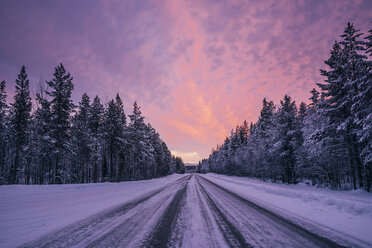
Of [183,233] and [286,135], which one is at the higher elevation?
[286,135]

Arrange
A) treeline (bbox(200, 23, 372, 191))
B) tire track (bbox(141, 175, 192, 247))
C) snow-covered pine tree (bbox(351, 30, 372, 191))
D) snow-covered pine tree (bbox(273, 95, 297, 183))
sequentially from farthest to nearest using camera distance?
1. snow-covered pine tree (bbox(273, 95, 297, 183))
2. treeline (bbox(200, 23, 372, 191))
3. snow-covered pine tree (bbox(351, 30, 372, 191))
4. tire track (bbox(141, 175, 192, 247))

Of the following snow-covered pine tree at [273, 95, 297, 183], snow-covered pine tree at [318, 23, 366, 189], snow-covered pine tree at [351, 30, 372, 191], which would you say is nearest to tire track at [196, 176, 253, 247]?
snow-covered pine tree at [351, 30, 372, 191]

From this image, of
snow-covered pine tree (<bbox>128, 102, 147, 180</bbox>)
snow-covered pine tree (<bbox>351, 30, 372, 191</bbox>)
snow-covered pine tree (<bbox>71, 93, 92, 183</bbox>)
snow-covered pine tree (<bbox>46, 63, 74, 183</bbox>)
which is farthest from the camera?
snow-covered pine tree (<bbox>128, 102, 147, 180</bbox>)

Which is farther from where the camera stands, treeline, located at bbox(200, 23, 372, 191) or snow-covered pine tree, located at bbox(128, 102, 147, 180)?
snow-covered pine tree, located at bbox(128, 102, 147, 180)

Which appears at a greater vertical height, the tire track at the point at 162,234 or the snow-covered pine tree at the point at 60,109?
the snow-covered pine tree at the point at 60,109

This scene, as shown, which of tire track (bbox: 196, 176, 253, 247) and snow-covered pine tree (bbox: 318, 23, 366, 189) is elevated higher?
snow-covered pine tree (bbox: 318, 23, 366, 189)

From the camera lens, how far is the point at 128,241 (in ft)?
10.7

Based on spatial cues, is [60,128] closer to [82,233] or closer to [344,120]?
[82,233]

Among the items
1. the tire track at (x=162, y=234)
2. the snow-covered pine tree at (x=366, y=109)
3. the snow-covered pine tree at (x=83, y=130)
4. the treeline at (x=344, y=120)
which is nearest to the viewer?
the tire track at (x=162, y=234)

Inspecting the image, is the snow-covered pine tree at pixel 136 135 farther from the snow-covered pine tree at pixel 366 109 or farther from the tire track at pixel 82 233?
the snow-covered pine tree at pixel 366 109

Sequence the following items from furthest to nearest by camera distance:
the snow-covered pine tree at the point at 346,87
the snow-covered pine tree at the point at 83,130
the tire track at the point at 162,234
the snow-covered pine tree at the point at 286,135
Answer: the snow-covered pine tree at the point at 83,130
the snow-covered pine tree at the point at 286,135
the snow-covered pine tree at the point at 346,87
the tire track at the point at 162,234

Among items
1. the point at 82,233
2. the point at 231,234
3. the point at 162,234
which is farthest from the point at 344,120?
the point at 82,233

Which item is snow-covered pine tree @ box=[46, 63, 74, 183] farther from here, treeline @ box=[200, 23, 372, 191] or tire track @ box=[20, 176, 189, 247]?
treeline @ box=[200, 23, 372, 191]

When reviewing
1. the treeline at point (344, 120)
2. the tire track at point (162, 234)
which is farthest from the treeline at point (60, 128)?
the treeline at point (344, 120)
